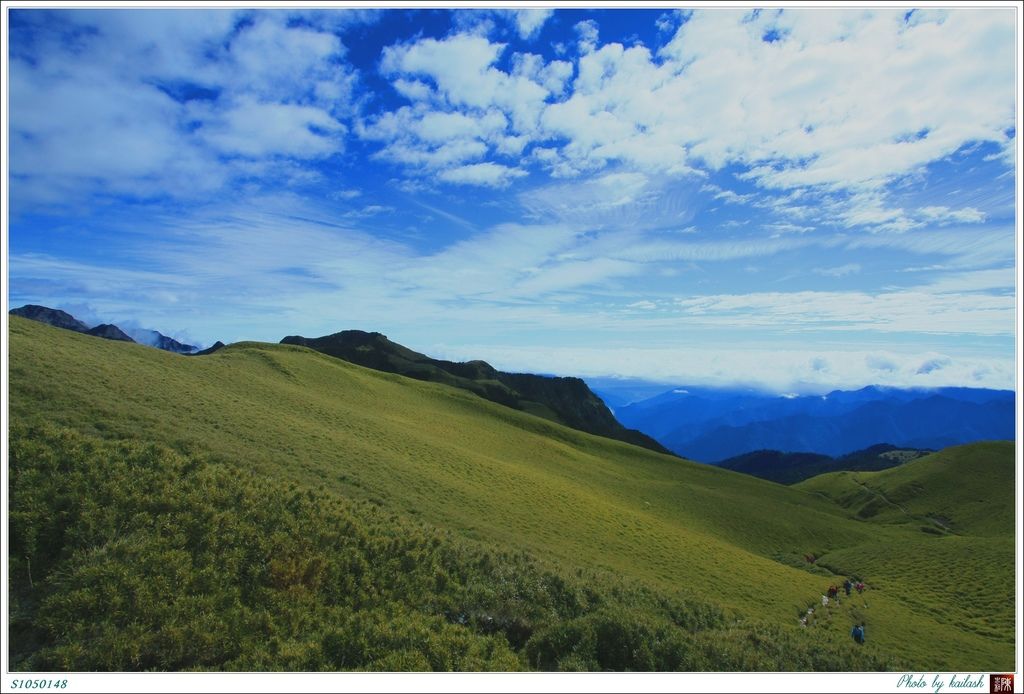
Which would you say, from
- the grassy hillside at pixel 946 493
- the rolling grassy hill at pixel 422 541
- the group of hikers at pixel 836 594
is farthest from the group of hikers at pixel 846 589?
the grassy hillside at pixel 946 493

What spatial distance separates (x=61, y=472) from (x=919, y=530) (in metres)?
105

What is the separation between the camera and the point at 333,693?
500 inches

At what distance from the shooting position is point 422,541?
21312mm

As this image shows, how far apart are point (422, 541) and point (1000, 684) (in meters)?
21.3

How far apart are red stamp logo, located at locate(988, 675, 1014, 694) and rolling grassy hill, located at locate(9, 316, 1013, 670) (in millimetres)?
3082

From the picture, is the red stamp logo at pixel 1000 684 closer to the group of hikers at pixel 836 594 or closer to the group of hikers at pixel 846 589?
the group of hikers at pixel 836 594

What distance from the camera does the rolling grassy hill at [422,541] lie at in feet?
48.7

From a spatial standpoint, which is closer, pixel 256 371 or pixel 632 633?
pixel 632 633

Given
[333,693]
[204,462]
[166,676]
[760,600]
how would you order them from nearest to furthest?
[166,676] < [333,693] < [204,462] < [760,600]

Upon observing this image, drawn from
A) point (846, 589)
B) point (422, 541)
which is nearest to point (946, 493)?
point (846, 589)

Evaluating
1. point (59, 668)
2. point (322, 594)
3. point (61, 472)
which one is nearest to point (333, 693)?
point (322, 594)

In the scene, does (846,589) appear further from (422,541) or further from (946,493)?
(946,493)

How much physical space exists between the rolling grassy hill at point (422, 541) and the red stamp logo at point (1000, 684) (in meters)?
3.08

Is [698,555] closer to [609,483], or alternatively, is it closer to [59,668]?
[609,483]
